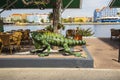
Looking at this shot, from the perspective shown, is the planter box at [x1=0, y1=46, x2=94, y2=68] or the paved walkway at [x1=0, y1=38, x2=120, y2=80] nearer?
the paved walkway at [x1=0, y1=38, x2=120, y2=80]

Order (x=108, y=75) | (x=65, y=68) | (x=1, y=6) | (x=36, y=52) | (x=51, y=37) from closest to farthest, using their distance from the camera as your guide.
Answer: (x=108, y=75) < (x=65, y=68) < (x=51, y=37) < (x=36, y=52) < (x=1, y=6)

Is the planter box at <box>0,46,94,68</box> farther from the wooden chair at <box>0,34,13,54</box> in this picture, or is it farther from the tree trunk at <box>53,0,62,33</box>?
the tree trunk at <box>53,0,62,33</box>

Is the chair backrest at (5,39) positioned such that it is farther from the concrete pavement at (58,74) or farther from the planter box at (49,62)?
the concrete pavement at (58,74)

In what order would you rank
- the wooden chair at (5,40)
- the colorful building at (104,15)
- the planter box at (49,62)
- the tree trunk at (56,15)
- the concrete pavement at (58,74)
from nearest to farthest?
1. the concrete pavement at (58,74)
2. the planter box at (49,62)
3. the wooden chair at (5,40)
4. the tree trunk at (56,15)
5. the colorful building at (104,15)

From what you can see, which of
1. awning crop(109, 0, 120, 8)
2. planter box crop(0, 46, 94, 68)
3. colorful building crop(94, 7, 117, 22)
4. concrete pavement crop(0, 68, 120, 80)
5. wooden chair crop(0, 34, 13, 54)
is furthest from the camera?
colorful building crop(94, 7, 117, 22)

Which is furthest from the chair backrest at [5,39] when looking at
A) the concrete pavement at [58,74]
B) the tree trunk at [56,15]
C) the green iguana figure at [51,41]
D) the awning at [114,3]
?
the awning at [114,3]

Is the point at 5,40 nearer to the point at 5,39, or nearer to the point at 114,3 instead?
the point at 5,39

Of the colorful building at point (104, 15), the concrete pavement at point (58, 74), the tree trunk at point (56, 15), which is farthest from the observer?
the colorful building at point (104, 15)

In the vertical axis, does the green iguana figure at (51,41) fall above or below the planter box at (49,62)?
above

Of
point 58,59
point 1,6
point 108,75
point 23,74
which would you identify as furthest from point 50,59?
point 1,6

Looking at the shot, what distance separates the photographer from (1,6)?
63.4 ft

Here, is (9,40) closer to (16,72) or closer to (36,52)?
(36,52)

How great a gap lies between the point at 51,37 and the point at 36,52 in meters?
1.10

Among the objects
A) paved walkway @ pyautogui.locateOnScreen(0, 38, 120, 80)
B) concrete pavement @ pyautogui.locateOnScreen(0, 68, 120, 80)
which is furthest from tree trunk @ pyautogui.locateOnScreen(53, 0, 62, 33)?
concrete pavement @ pyautogui.locateOnScreen(0, 68, 120, 80)
